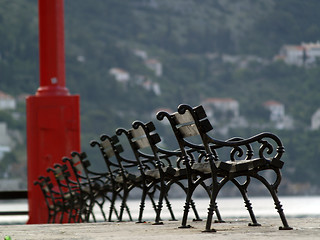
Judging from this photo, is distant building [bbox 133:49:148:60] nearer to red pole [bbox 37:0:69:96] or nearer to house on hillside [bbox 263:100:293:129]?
house on hillside [bbox 263:100:293:129]

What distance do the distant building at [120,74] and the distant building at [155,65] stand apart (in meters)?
2.46

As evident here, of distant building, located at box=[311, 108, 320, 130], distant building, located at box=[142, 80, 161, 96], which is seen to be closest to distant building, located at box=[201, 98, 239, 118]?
distant building, located at box=[142, 80, 161, 96]

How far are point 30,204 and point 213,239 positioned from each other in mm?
8162

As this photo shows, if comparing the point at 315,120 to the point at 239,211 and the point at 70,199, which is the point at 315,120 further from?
the point at 70,199

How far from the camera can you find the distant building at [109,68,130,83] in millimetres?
79438

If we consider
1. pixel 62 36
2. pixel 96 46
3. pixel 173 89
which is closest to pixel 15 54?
pixel 96 46

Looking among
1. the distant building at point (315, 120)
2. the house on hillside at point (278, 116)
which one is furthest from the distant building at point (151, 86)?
the distant building at point (315, 120)

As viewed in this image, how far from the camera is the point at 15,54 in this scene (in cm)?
7519

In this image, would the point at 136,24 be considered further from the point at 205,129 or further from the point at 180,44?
the point at 205,129

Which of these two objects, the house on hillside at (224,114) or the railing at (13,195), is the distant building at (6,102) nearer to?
the house on hillside at (224,114)

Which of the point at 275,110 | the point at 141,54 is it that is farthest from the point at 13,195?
the point at 141,54

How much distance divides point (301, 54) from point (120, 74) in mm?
17522

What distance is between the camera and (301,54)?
83.8 metres

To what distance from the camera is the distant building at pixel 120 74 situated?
79438mm
